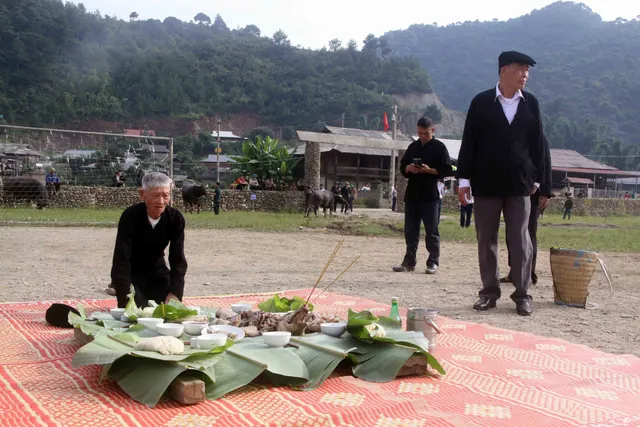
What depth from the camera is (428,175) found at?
6891mm

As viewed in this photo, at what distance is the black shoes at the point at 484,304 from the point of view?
489 centimetres

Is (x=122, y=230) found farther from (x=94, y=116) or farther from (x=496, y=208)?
(x=94, y=116)

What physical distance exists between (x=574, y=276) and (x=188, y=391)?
3.96m

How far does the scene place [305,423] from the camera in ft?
7.01

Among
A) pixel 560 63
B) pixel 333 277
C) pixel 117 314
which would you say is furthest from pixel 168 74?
pixel 560 63

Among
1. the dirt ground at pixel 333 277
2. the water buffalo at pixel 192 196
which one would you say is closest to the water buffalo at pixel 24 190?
the water buffalo at pixel 192 196

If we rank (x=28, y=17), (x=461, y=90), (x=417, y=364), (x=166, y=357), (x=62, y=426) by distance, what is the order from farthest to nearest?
(x=461, y=90), (x=28, y=17), (x=417, y=364), (x=166, y=357), (x=62, y=426)

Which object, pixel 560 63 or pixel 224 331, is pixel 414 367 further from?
pixel 560 63

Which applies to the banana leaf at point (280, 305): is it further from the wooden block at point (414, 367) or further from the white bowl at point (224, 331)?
the wooden block at point (414, 367)

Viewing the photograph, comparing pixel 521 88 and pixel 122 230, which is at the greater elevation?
pixel 521 88

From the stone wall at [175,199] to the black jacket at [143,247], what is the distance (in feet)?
49.2

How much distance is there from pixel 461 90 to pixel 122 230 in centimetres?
13174

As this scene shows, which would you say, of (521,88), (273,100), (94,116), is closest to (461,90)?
(273,100)

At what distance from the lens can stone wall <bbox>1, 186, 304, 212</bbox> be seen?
20812 mm
